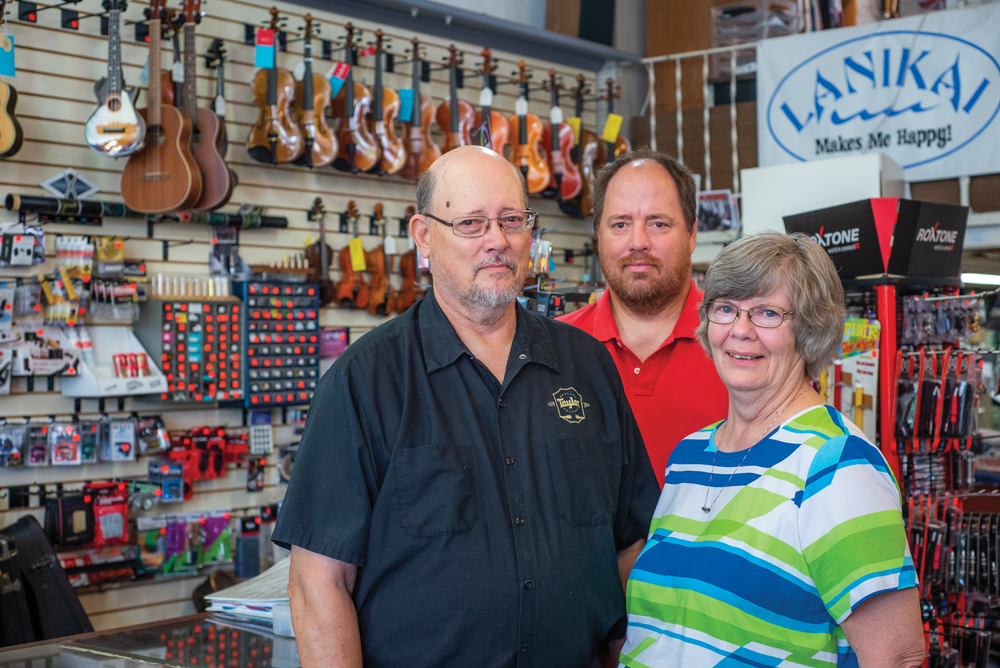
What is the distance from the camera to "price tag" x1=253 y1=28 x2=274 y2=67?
14.9ft

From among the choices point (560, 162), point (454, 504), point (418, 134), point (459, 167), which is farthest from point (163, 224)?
point (454, 504)

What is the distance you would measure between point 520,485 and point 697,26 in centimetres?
559

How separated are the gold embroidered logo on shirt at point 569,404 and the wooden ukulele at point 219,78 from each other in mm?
3282

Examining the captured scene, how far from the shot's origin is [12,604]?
335 centimetres

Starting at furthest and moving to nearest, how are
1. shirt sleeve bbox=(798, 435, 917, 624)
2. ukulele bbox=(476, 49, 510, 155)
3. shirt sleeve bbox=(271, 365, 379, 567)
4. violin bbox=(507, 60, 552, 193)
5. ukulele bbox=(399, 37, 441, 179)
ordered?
violin bbox=(507, 60, 552, 193)
ukulele bbox=(476, 49, 510, 155)
ukulele bbox=(399, 37, 441, 179)
shirt sleeve bbox=(271, 365, 379, 567)
shirt sleeve bbox=(798, 435, 917, 624)

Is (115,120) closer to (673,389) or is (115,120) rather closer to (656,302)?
(656,302)

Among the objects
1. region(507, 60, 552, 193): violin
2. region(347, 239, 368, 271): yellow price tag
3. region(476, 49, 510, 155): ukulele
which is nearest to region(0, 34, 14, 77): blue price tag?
region(347, 239, 368, 271): yellow price tag

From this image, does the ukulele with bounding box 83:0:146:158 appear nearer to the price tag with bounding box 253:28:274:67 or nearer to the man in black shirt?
the price tag with bounding box 253:28:274:67

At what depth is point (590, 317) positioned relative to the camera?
237cm

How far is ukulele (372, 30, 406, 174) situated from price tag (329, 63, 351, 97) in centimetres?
20

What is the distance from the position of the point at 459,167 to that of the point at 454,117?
3.86 metres

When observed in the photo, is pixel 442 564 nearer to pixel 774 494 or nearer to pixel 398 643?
pixel 398 643

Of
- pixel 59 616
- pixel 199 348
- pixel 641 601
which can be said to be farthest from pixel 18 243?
pixel 641 601

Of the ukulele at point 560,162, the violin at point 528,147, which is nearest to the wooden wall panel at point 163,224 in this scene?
the violin at point 528,147
